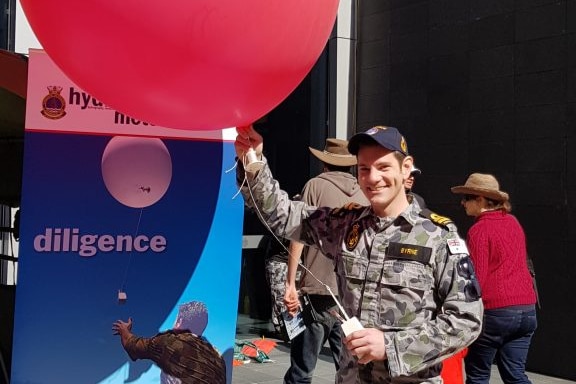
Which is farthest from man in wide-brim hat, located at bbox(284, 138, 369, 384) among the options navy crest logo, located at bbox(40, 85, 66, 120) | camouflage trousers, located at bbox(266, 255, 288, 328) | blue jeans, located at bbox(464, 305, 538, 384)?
navy crest logo, located at bbox(40, 85, 66, 120)

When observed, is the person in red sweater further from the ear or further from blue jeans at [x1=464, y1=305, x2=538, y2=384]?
the ear

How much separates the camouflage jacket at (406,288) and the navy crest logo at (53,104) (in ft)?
3.49

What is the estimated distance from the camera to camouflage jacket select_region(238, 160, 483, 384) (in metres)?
2.24

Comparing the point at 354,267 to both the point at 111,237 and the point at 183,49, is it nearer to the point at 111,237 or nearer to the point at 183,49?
the point at 183,49

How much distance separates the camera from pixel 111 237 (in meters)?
3.20

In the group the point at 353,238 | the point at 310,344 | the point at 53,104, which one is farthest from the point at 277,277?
the point at 353,238

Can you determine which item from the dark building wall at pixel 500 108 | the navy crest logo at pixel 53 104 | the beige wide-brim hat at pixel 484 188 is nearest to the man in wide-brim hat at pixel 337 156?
the beige wide-brim hat at pixel 484 188

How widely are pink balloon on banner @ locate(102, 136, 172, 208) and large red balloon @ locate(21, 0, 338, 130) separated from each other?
2.27 feet

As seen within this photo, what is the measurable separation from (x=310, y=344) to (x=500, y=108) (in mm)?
3100

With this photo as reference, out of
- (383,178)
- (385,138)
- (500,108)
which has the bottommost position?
(383,178)

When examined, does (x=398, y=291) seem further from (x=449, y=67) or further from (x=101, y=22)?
(x=449, y=67)

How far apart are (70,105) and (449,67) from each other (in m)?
4.40

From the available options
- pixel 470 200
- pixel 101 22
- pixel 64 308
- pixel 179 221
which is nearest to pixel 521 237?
pixel 470 200

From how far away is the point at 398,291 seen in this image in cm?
233
